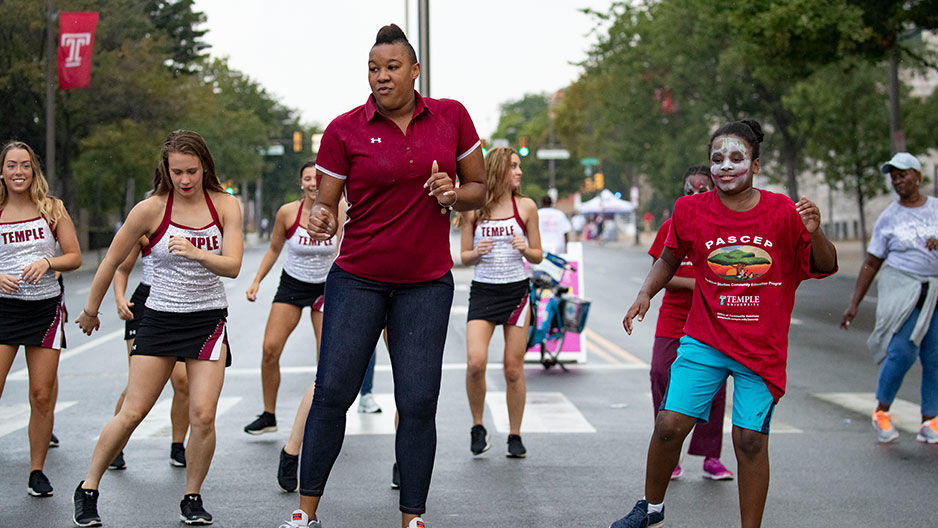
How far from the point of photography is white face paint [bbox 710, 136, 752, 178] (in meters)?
5.25

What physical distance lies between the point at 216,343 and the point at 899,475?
3977mm

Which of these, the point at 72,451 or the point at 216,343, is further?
the point at 72,451

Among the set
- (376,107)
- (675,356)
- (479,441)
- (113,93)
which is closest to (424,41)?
(479,441)

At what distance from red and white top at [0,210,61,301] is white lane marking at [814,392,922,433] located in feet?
19.4

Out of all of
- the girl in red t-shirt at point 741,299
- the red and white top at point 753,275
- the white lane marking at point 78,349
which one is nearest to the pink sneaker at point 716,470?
the girl in red t-shirt at point 741,299

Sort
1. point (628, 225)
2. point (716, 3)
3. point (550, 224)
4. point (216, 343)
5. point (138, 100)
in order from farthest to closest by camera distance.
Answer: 1. point (628, 225)
2. point (138, 100)
3. point (716, 3)
4. point (550, 224)
5. point (216, 343)

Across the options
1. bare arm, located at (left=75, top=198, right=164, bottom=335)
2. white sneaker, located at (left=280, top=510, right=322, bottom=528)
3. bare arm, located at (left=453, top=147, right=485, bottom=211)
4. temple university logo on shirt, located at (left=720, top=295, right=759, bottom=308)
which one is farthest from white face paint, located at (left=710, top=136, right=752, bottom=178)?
bare arm, located at (left=75, top=198, right=164, bottom=335)

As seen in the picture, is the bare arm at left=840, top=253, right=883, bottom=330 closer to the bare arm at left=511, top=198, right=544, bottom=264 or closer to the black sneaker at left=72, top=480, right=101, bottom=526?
the bare arm at left=511, top=198, right=544, bottom=264

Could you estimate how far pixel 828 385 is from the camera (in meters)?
11.8

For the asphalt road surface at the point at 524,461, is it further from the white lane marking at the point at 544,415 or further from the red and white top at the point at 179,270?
the red and white top at the point at 179,270

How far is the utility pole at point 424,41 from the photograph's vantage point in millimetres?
17062

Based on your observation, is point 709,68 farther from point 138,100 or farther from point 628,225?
point 628,225

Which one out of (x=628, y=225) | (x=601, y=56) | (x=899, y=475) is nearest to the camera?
(x=899, y=475)

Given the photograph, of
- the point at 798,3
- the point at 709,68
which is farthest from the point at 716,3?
the point at 709,68
